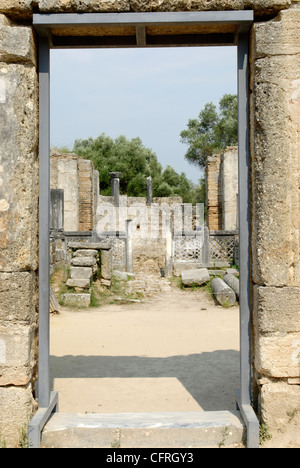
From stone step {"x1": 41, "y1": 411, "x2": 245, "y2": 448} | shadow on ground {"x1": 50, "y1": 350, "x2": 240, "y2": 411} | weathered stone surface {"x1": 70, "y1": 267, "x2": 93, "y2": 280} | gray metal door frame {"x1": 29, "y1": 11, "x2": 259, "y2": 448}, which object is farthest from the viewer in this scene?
weathered stone surface {"x1": 70, "y1": 267, "x2": 93, "y2": 280}

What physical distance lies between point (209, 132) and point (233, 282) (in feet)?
76.8

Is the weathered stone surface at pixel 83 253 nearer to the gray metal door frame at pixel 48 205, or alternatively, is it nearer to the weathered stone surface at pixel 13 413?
the gray metal door frame at pixel 48 205

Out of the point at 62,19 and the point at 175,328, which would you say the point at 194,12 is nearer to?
the point at 62,19

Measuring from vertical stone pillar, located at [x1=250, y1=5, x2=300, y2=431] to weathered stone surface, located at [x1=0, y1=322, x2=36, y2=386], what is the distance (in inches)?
62.3

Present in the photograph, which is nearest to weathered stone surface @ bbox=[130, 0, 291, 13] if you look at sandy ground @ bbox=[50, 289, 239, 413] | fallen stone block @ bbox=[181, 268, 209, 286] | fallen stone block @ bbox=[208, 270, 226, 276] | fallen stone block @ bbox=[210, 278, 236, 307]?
sandy ground @ bbox=[50, 289, 239, 413]

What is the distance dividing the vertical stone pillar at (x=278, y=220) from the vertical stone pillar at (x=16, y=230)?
5.19 ft

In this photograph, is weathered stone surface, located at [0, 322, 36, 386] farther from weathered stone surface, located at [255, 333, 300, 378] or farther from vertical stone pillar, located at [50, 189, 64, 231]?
vertical stone pillar, located at [50, 189, 64, 231]

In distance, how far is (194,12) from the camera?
3.10 m

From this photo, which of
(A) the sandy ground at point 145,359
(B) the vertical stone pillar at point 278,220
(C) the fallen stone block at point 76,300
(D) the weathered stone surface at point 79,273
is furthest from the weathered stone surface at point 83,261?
(B) the vertical stone pillar at point 278,220

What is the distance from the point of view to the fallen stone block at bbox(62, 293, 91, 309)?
9406 mm

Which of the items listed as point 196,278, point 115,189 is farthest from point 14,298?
point 115,189

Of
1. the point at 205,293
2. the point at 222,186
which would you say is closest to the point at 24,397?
the point at 205,293

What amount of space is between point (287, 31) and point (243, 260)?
5.24 ft

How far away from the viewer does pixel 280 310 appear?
120 inches
